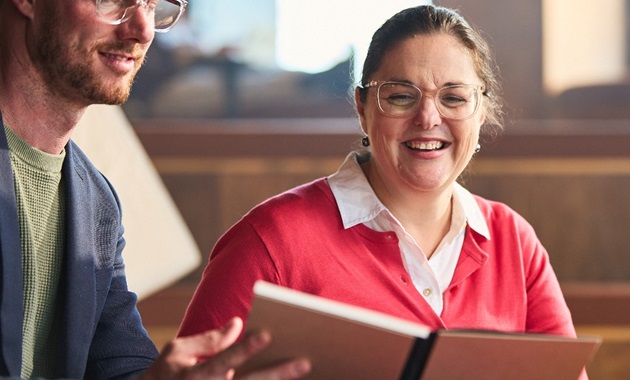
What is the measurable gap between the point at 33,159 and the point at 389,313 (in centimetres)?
76

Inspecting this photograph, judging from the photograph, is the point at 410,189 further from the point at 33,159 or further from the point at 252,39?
the point at 252,39

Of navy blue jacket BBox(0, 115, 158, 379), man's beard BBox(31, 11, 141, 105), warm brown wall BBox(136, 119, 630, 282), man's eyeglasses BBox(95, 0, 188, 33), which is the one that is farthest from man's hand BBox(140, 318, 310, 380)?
warm brown wall BBox(136, 119, 630, 282)

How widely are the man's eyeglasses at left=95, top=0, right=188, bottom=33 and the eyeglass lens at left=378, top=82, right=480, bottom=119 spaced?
1.56ft

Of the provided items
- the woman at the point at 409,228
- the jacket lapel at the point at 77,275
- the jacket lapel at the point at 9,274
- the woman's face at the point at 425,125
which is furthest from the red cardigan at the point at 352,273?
the jacket lapel at the point at 9,274

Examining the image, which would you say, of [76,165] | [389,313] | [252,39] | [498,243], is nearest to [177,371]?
[76,165]

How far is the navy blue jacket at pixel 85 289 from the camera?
1.53 metres

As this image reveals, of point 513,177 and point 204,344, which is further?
point 513,177

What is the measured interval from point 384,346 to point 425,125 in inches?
28.9

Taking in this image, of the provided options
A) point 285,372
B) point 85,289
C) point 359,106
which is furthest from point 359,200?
point 285,372

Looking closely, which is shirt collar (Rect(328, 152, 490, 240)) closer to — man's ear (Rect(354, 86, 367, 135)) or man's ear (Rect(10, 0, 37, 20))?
man's ear (Rect(354, 86, 367, 135))

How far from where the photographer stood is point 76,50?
163cm

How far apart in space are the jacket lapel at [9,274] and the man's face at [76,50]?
0.13 metres

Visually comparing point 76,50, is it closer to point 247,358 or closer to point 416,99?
point 247,358

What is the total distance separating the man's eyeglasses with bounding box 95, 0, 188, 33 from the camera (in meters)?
1.65
